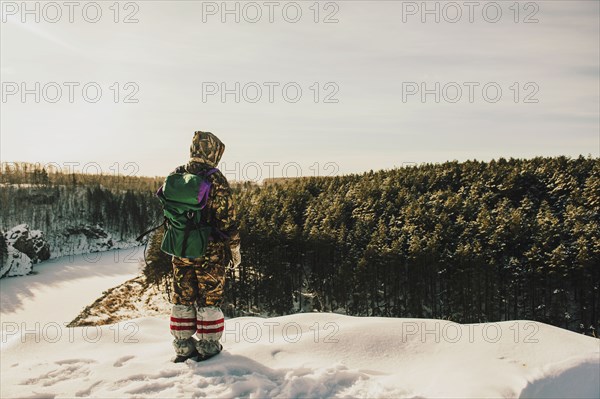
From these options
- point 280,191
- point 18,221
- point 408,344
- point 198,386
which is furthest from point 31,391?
point 18,221

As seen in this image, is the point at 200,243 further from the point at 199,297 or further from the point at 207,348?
the point at 207,348

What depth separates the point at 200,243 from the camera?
6023 mm

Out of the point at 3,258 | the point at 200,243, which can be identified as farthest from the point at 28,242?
the point at 200,243

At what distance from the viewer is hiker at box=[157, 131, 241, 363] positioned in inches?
233

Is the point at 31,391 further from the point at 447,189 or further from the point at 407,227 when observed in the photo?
the point at 447,189

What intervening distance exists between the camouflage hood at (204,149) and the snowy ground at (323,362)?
9.13ft

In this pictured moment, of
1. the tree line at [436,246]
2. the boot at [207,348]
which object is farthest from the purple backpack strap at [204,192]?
the tree line at [436,246]

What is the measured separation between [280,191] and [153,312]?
20.9 m

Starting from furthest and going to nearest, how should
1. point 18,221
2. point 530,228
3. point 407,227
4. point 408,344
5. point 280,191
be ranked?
point 18,221, point 280,191, point 407,227, point 530,228, point 408,344

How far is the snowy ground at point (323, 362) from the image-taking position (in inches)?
174

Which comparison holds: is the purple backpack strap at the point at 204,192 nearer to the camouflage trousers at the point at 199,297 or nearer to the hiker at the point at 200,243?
the hiker at the point at 200,243

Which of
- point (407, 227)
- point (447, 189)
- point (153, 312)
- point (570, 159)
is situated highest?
point (570, 159)

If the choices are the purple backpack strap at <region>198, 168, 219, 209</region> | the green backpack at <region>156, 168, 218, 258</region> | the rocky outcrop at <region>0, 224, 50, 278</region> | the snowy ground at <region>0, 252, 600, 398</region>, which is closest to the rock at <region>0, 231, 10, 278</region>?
the rocky outcrop at <region>0, 224, 50, 278</region>

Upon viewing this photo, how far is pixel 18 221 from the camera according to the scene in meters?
109
